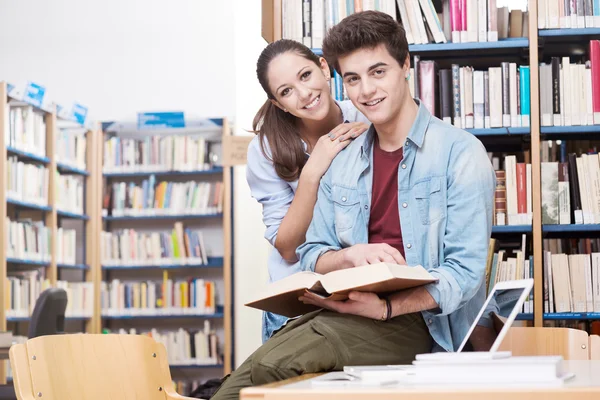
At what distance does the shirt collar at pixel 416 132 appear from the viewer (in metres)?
1.68

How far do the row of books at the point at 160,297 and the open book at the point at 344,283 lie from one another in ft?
18.1

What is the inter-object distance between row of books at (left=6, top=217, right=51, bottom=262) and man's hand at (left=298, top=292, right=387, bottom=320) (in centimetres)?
482

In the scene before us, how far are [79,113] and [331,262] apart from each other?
5740 millimetres

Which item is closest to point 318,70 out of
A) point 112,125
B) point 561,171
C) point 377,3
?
point 377,3

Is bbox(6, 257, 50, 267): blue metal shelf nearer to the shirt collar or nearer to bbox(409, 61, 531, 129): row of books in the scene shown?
bbox(409, 61, 531, 129): row of books

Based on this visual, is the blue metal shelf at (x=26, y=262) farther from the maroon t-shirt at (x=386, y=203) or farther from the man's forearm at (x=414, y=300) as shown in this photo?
the man's forearm at (x=414, y=300)

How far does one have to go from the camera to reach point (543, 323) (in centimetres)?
330

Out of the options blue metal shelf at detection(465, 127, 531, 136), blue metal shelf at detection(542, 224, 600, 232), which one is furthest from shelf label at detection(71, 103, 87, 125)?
blue metal shelf at detection(542, 224, 600, 232)

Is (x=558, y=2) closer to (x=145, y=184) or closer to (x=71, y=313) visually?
(x=145, y=184)

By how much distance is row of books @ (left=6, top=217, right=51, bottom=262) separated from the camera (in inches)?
234

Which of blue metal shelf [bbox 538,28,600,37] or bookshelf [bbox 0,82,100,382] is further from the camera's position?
bookshelf [bbox 0,82,100,382]

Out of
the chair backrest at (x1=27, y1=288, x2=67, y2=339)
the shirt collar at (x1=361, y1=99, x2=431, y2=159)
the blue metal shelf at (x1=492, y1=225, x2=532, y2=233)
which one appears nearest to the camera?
the shirt collar at (x1=361, y1=99, x2=431, y2=159)

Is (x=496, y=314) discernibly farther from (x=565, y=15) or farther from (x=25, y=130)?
(x=25, y=130)

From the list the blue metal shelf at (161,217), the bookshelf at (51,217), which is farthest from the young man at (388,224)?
the blue metal shelf at (161,217)
